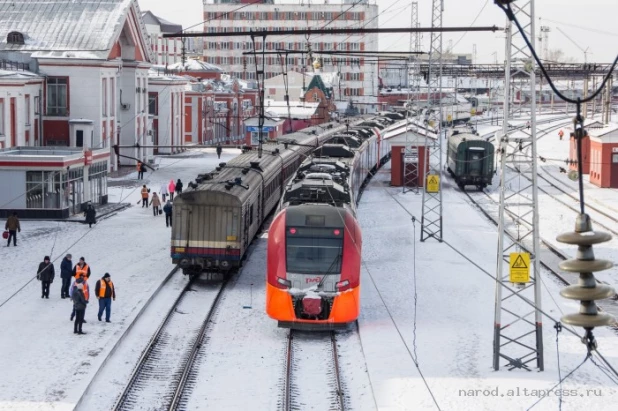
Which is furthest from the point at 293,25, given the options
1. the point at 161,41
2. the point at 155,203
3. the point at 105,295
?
the point at 105,295

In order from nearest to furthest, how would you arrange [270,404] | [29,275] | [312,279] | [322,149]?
[270,404]
[312,279]
[29,275]
[322,149]

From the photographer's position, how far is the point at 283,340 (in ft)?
74.7

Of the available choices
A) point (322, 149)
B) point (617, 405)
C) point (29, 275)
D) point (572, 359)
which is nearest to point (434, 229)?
point (322, 149)

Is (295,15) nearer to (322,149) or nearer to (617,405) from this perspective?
(322,149)

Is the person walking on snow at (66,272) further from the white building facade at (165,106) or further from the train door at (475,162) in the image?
the white building facade at (165,106)

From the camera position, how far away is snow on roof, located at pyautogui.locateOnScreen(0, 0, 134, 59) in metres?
58.0

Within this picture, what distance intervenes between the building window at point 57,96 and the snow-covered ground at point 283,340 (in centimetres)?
2156

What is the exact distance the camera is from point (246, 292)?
1102 inches

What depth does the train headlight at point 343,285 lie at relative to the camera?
22250 millimetres

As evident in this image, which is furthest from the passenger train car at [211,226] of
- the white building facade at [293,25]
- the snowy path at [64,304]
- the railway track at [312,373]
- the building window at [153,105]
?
the white building facade at [293,25]

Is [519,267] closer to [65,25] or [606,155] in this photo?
[606,155]

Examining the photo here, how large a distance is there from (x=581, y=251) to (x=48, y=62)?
52109mm

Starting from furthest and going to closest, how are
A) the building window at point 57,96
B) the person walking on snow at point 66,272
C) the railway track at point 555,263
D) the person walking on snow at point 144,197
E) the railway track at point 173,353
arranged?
the building window at point 57,96, the person walking on snow at point 144,197, the railway track at point 555,263, the person walking on snow at point 66,272, the railway track at point 173,353

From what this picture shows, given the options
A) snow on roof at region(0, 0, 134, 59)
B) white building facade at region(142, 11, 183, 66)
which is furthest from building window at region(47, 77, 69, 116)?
white building facade at region(142, 11, 183, 66)
